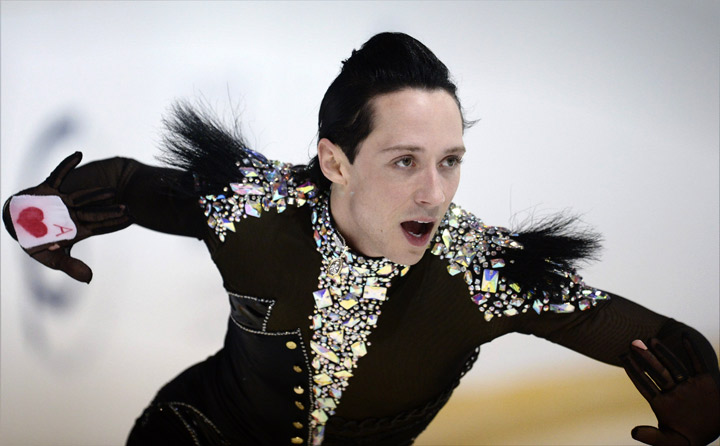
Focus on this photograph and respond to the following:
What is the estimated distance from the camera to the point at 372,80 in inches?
73.0

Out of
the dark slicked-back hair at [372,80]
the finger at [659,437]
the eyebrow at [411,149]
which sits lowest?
the finger at [659,437]

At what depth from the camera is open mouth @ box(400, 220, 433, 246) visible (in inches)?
73.4

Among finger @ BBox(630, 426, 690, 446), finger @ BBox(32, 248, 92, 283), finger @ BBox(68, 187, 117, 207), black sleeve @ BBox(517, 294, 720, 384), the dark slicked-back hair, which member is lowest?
finger @ BBox(630, 426, 690, 446)

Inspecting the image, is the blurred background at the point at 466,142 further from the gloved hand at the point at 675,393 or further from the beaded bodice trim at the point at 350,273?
the gloved hand at the point at 675,393

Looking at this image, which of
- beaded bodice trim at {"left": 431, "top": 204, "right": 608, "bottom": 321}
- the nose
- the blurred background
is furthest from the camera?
the blurred background

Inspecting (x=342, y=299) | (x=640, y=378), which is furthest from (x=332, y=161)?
(x=640, y=378)

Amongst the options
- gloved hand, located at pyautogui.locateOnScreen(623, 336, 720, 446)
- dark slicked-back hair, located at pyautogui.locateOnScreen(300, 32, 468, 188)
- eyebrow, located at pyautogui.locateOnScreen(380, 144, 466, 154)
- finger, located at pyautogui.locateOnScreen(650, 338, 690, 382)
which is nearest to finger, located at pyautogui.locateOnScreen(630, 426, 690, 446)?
gloved hand, located at pyautogui.locateOnScreen(623, 336, 720, 446)

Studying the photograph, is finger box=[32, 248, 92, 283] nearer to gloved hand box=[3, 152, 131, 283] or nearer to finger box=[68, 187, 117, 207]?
gloved hand box=[3, 152, 131, 283]

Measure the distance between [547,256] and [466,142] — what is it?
0.94 metres

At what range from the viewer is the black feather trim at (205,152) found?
2.06 meters

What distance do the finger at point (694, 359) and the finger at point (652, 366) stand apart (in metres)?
0.06

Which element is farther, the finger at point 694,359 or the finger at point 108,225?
the finger at point 108,225

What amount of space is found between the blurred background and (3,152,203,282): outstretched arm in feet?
2.25

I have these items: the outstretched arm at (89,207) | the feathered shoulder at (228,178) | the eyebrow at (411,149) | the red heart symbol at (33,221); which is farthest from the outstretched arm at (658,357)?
the red heart symbol at (33,221)
